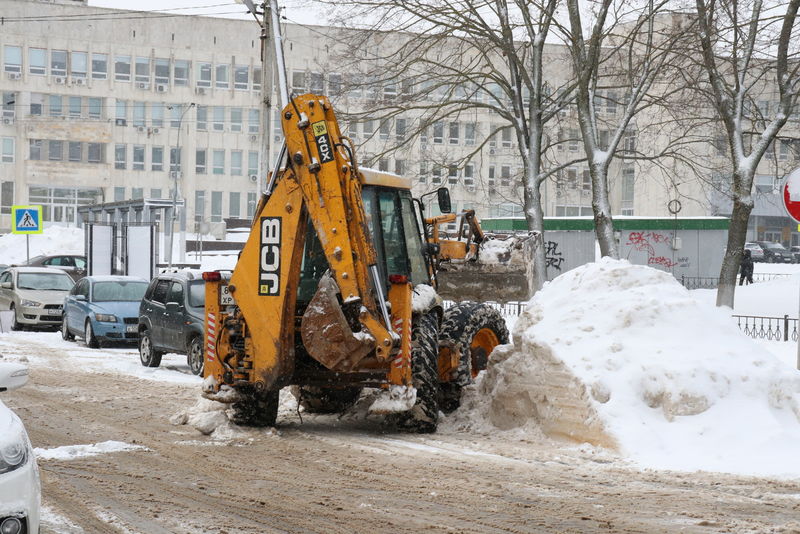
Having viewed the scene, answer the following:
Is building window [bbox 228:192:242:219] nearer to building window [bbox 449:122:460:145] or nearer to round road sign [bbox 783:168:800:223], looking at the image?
building window [bbox 449:122:460:145]

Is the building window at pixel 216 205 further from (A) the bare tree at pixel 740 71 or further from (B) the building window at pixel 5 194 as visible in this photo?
(A) the bare tree at pixel 740 71

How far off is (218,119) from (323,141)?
66.5 meters

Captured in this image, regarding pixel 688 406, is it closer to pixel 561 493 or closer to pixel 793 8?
pixel 561 493

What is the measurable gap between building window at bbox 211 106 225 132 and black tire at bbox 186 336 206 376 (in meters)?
59.2

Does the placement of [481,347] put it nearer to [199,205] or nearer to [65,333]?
[65,333]

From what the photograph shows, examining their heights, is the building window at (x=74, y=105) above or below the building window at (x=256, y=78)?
below

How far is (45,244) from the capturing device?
57469mm

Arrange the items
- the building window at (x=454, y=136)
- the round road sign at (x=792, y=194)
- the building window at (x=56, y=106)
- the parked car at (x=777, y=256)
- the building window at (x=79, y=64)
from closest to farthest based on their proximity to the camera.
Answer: the round road sign at (x=792, y=194) < the parked car at (x=777, y=256) < the building window at (x=56, y=106) < the building window at (x=79, y=64) < the building window at (x=454, y=136)

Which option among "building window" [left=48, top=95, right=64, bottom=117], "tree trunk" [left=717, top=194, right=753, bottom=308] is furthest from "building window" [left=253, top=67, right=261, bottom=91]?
"tree trunk" [left=717, top=194, right=753, bottom=308]

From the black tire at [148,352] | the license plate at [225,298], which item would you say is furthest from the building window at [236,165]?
the license plate at [225,298]

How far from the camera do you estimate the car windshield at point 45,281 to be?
2717 centimetres

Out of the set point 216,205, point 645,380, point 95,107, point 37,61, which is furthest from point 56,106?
point 645,380

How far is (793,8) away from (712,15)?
5.44 feet

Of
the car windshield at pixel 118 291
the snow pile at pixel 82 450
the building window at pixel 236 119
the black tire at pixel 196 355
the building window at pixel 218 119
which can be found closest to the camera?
the snow pile at pixel 82 450
